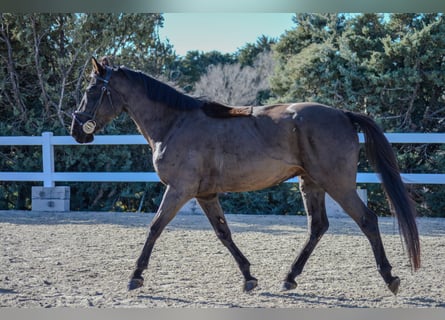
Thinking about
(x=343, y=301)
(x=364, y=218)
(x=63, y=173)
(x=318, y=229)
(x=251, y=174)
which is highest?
(x=251, y=174)

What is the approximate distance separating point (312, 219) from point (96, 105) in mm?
1796

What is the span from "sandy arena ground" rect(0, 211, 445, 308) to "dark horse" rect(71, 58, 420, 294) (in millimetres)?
204

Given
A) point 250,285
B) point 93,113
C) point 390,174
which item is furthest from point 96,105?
point 390,174

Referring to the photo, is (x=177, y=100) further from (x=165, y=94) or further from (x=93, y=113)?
(x=93, y=113)

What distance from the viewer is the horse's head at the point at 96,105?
404 centimetres

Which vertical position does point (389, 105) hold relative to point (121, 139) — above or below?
above

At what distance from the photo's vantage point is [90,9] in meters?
5.87

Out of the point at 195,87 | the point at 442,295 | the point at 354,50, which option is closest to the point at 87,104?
the point at 442,295

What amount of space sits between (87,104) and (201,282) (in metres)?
1.55

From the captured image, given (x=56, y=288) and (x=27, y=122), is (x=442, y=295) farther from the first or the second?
(x=27, y=122)

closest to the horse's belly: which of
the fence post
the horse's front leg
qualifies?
the horse's front leg

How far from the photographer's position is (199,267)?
4.49 m

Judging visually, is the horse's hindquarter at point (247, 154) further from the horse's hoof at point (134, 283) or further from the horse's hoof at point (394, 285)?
the horse's hoof at point (394, 285)

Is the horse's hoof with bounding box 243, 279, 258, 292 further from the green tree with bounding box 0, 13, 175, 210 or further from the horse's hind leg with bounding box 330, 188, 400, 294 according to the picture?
the green tree with bounding box 0, 13, 175, 210
